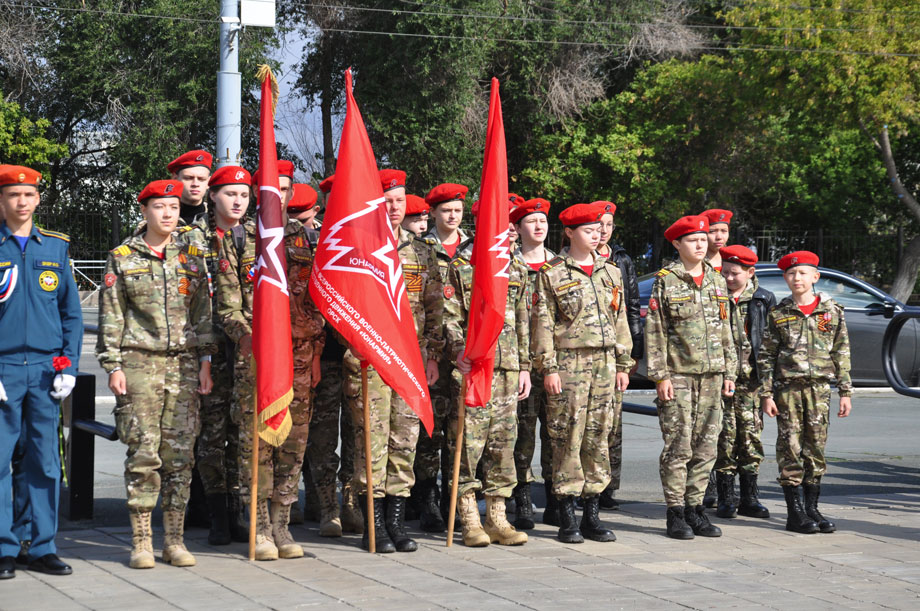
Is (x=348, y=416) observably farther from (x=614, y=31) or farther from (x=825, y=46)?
(x=614, y=31)

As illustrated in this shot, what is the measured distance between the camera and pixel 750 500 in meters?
7.88

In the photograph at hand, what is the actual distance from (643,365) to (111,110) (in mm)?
17780

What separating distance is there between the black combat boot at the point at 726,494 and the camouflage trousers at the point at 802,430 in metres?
0.48

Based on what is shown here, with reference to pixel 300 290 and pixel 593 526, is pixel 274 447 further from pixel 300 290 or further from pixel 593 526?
pixel 593 526

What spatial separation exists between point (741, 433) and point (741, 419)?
10 centimetres

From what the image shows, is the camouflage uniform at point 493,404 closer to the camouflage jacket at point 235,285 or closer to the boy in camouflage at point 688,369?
the boy in camouflage at point 688,369

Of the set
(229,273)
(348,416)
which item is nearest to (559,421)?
(348,416)

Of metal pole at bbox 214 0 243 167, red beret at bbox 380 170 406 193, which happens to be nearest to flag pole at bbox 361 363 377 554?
red beret at bbox 380 170 406 193

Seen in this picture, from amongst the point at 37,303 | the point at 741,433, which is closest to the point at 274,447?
the point at 37,303

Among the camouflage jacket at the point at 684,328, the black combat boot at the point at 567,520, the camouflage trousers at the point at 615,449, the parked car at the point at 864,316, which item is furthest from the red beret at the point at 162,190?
the parked car at the point at 864,316

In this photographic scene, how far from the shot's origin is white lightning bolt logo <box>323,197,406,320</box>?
6.43 meters

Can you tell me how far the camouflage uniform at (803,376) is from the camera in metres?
7.40

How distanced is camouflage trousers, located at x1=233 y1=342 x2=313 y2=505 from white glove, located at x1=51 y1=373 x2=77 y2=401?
0.92 m

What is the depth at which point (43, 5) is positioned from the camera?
1105 inches
